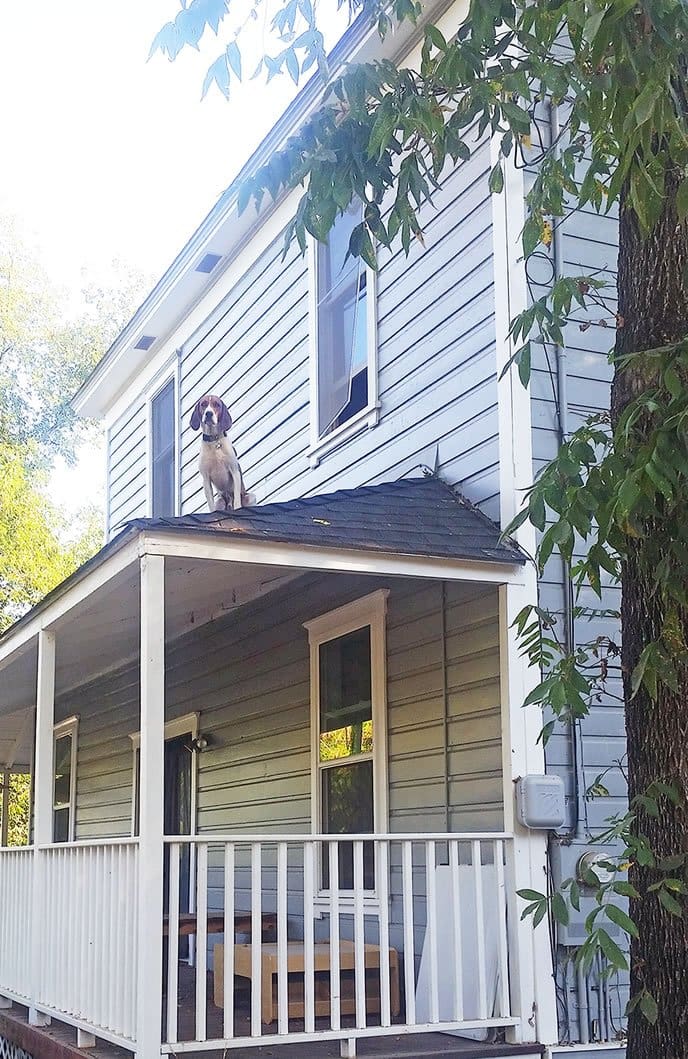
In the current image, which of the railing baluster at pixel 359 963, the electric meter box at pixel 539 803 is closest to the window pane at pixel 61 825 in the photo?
the railing baluster at pixel 359 963

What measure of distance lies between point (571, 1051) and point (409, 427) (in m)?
3.28

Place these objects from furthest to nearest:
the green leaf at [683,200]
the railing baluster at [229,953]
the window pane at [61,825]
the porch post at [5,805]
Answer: the window pane at [61,825]
the porch post at [5,805]
the railing baluster at [229,953]
the green leaf at [683,200]

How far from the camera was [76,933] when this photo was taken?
599cm

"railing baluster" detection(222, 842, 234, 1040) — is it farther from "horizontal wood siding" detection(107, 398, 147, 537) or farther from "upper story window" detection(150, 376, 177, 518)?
"horizontal wood siding" detection(107, 398, 147, 537)

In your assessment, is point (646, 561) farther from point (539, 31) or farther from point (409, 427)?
point (409, 427)

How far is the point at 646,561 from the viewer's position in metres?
3.07

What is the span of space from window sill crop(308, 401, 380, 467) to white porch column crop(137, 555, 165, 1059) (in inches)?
102

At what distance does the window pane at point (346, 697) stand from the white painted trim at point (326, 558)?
1.65 meters

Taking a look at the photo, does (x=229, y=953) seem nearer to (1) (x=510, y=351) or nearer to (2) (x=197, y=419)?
(1) (x=510, y=351)

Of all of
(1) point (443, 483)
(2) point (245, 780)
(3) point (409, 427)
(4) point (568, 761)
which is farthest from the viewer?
(2) point (245, 780)

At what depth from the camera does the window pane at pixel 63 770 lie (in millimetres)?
13828

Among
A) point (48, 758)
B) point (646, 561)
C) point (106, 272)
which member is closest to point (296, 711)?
point (48, 758)

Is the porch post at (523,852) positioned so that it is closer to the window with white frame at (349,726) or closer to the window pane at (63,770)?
the window with white frame at (349,726)

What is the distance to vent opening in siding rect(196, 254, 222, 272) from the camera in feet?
33.3
